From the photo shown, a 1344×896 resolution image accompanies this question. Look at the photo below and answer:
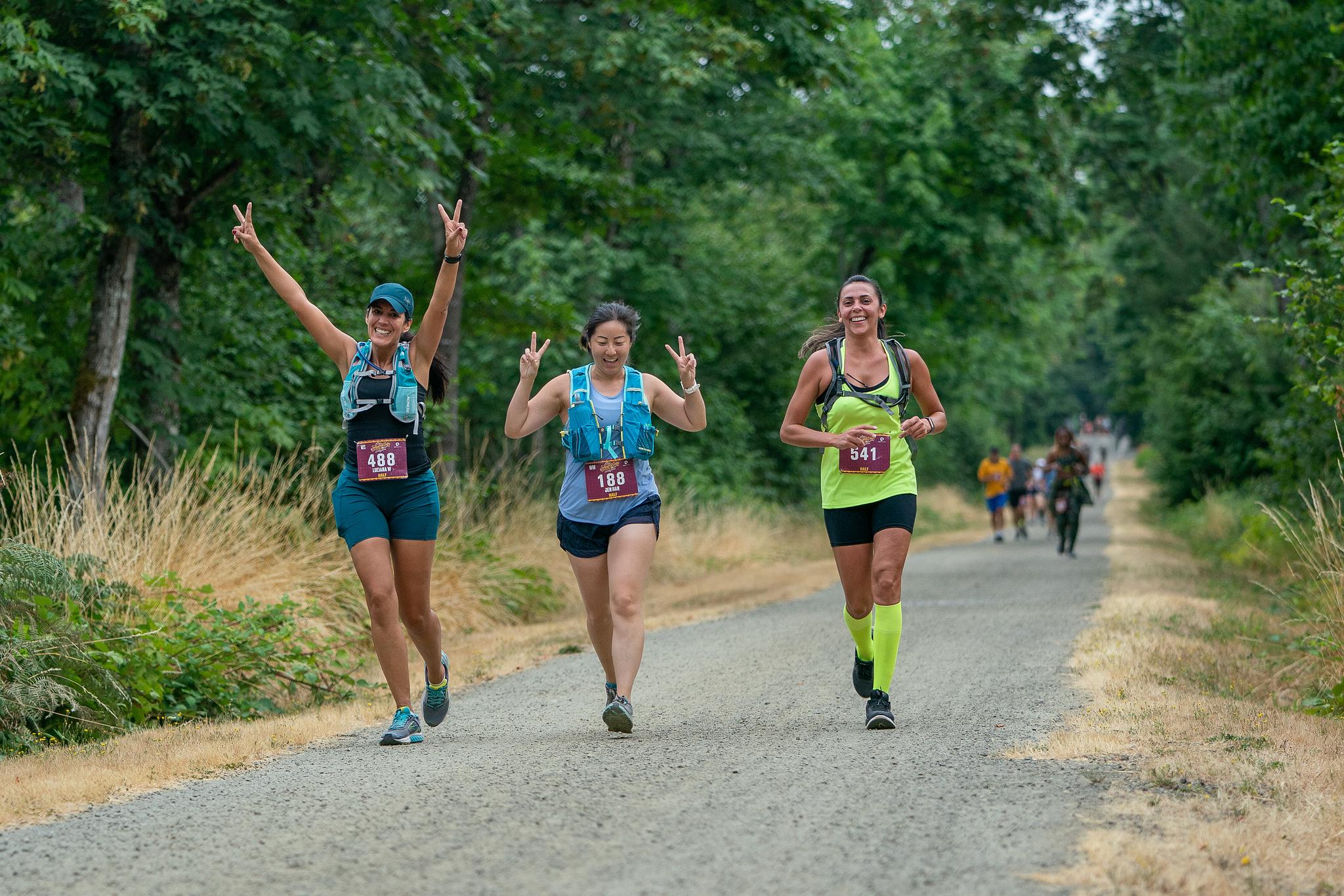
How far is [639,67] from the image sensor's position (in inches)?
680

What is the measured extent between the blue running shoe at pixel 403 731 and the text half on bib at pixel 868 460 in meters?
2.17

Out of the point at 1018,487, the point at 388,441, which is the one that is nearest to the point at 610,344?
the point at 388,441

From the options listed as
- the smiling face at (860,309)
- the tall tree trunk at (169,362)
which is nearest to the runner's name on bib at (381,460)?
the smiling face at (860,309)

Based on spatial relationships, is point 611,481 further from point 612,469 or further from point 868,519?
point 868,519

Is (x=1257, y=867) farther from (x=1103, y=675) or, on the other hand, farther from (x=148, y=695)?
(x=148, y=695)

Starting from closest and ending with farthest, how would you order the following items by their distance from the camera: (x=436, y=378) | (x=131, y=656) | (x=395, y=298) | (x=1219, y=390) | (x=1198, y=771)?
(x=1198, y=771)
(x=395, y=298)
(x=436, y=378)
(x=131, y=656)
(x=1219, y=390)

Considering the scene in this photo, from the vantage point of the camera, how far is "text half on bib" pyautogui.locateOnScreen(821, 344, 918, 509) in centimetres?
706

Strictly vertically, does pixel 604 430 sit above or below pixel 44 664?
above

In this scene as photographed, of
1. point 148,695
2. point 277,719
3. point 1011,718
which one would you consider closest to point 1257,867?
point 1011,718

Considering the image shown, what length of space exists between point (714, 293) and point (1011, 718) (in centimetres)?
2179

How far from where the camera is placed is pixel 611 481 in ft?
22.8

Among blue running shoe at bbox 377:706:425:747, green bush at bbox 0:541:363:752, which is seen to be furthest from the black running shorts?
green bush at bbox 0:541:363:752

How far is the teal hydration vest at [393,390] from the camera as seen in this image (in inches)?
265

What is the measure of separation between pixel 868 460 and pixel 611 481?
3.95 feet
